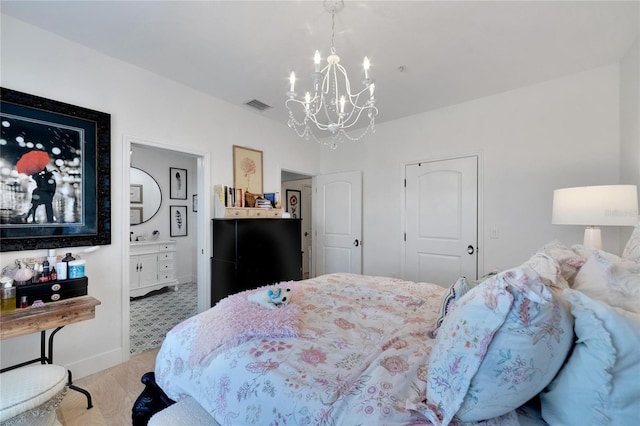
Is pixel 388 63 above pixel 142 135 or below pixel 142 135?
above

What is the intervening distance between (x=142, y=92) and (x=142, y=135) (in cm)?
41

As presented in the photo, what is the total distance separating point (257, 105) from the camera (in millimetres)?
3340

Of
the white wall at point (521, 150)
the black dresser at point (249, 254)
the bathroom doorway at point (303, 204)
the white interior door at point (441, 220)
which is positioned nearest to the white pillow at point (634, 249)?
the white wall at point (521, 150)

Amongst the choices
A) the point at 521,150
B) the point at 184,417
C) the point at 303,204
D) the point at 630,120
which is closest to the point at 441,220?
the point at 521,150

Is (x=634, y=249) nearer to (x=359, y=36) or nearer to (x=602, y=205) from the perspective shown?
(x=602, y=205)

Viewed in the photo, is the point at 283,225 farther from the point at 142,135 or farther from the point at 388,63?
the point at 388,63

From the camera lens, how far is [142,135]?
2541mm

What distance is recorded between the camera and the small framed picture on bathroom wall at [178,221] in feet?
16.5

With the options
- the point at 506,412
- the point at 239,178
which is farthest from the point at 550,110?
the point at 239,178

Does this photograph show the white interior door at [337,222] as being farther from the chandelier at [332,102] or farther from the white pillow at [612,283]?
the white pillow at [612,283]

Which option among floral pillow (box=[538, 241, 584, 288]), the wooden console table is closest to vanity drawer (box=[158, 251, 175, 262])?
the wooden console table

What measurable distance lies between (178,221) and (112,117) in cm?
304

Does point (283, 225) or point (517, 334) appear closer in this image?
point (517, 334)

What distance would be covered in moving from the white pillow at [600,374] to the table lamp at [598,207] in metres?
1.69
